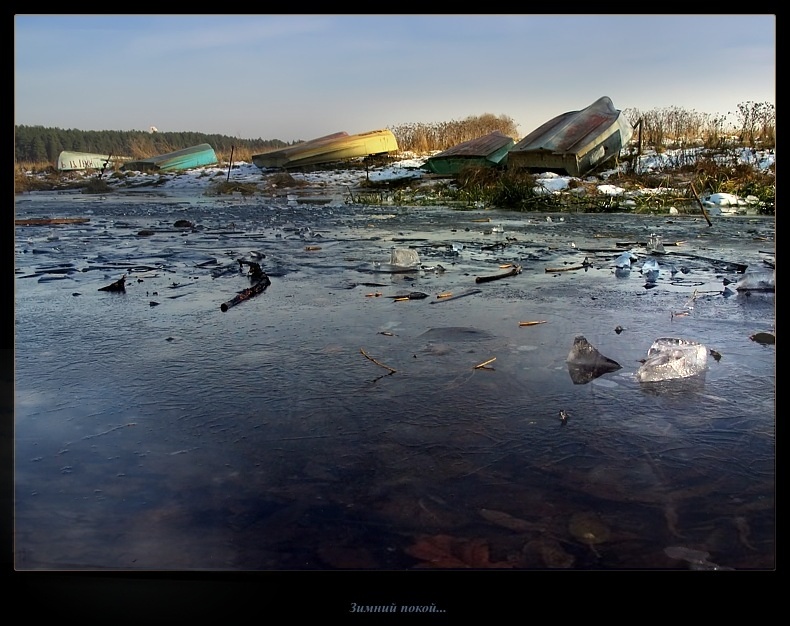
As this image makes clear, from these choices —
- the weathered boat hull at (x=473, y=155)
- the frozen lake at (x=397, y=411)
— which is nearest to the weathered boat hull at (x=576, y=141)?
the weathered boat hull at (x=473, y=155)

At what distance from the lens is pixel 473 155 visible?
2248 millimetres

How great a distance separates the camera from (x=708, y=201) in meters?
2.44

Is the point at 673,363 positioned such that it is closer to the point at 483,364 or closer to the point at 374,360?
the point at 483,364

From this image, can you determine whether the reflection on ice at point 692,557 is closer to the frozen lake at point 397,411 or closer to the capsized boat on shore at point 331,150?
the frozen lake at point 397,411

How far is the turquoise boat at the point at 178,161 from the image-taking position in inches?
84.4

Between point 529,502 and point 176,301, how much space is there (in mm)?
1752

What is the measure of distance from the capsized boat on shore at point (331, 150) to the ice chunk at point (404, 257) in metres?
0.80

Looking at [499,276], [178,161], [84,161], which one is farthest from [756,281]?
[84,161]

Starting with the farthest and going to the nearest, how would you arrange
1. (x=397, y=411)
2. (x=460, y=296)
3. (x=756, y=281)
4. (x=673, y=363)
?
(x=460, y=296) < (x=756, y=281) < (x=673, y=363) < (x=397, y=411)

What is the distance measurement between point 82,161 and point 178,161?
12.5 inches

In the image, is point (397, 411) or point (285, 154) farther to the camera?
point (285, 154)

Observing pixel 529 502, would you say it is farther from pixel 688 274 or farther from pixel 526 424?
pixel 688 274

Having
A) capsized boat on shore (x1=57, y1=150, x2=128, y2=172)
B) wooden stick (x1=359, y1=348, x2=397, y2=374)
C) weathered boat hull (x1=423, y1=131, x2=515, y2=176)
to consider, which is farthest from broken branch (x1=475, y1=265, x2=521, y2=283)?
capsized boat on shore (x1=57, y1=150, x2=128, y2=172)

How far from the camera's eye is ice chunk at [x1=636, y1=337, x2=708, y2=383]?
1849 millimetres
